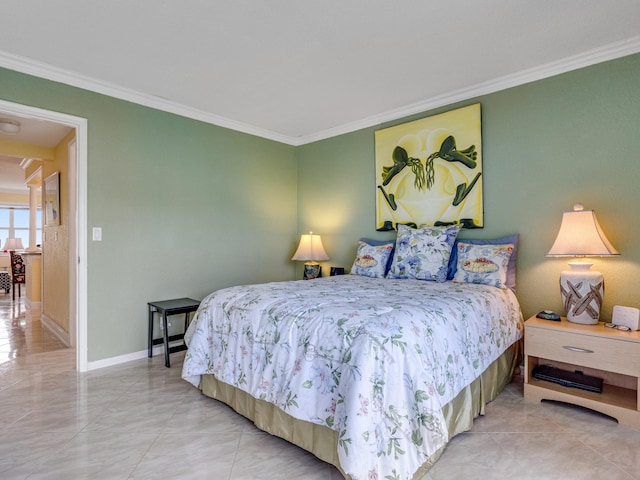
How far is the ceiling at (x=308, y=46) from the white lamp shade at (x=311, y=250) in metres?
1.56

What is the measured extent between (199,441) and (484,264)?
2.32 m

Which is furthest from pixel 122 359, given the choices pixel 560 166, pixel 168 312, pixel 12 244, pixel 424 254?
pixel 12 244

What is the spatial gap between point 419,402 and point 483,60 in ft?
8.41

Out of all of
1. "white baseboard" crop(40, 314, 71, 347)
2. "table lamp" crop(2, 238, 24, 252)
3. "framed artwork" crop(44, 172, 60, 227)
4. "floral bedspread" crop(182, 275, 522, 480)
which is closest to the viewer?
"floral bedspread" crop(182, 275, 522, 480)

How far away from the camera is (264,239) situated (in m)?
4.40

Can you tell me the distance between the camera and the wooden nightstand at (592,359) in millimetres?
2037

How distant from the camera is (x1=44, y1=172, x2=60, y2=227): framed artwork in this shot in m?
4.29

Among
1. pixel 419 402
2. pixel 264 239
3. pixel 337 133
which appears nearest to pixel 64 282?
pixel 264 239

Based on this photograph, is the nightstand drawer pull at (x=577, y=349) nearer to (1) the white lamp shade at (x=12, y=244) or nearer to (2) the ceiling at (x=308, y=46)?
(2) the ceiling at (x=308, y=46)

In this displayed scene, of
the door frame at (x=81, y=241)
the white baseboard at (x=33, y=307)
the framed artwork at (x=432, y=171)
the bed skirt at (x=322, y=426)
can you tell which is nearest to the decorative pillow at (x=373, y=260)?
the framed artwork at (x=432, y=171)

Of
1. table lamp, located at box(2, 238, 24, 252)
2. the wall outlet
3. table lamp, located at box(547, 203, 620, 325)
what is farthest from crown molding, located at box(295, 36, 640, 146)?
table lamp, located at box(2, 238, 24, 252)

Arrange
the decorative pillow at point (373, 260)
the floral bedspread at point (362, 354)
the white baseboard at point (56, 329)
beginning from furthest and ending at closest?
the white baseboard at point (56, 329) → the decorative pillow at point (373, 260) → the floral bedspread at point (362, 354)

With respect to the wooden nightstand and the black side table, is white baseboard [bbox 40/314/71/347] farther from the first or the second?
the wooden nightstand

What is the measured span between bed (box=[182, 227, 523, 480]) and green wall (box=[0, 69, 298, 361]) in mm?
1177
